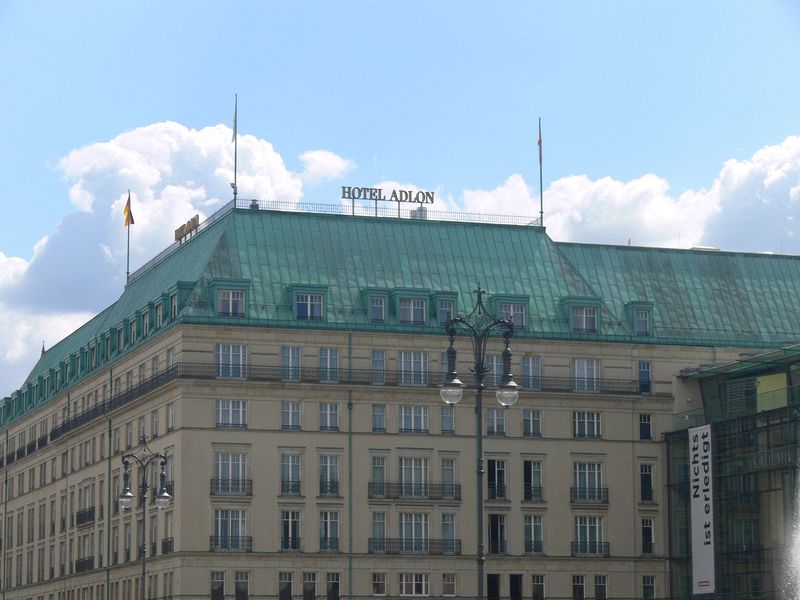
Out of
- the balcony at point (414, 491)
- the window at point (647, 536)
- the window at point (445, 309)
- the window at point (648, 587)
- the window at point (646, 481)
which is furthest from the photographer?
the window at point (646, 481)

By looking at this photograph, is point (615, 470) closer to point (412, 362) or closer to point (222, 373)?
point (412, 362)

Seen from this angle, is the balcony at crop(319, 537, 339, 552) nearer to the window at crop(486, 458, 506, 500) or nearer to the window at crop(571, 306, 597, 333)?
the window at crop(486, 458, 506, 500)

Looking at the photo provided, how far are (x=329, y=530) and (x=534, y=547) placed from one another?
1303cm

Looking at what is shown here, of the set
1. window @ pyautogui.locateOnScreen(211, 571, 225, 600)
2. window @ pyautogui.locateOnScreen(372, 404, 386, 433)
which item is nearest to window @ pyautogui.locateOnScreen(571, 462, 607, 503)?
window @ pyautogui.locateOnScreen(372, 404, 386, 433)

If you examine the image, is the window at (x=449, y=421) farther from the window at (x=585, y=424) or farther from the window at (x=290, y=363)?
the window at (x=290, y=363)

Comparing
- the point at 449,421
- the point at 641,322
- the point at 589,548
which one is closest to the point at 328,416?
the point at 449,421

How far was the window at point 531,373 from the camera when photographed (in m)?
121

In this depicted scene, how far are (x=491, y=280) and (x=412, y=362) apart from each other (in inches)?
346

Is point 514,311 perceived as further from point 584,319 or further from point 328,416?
point 328,416

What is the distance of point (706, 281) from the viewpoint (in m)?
131

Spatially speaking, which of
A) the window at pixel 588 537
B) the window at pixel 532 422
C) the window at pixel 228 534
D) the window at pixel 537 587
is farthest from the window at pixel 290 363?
the window at pixel 588 537

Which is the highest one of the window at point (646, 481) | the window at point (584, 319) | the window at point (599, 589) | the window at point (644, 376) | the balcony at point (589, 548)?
the window at point (584, 319)

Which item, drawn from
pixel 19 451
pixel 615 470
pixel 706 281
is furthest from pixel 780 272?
pixel 19 451

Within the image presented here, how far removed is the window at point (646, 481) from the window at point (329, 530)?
1992 cm
